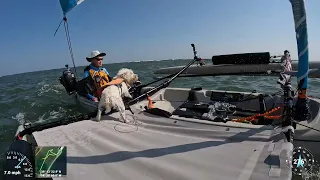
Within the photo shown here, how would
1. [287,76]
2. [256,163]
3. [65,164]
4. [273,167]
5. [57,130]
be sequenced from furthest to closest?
[57,130]
[287,76]
[65,164]
[256,163]
[273,167]

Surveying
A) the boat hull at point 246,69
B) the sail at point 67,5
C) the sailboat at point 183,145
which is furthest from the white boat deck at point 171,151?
the sail at point 67,5

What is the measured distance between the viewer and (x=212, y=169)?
229 cm

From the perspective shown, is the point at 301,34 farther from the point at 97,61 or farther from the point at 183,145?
the point at 97,61

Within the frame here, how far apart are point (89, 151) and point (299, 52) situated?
2885 mm

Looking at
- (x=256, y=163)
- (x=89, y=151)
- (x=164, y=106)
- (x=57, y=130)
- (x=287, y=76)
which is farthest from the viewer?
(x=164, y=106)

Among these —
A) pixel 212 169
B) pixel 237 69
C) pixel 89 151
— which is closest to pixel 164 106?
pixel 237 69

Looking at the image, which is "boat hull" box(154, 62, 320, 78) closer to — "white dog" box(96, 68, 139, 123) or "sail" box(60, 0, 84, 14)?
"white dog" box(96, 68, 139, 123)

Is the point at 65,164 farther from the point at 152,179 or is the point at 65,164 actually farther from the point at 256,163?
the point at 256,163
